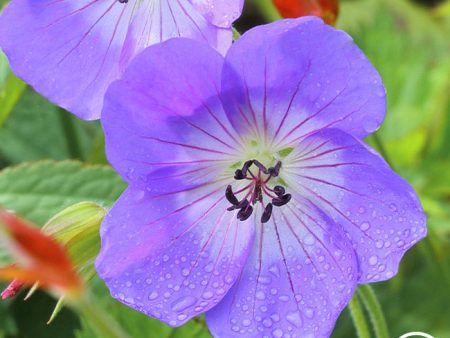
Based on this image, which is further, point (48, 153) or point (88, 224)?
point (48, 153)

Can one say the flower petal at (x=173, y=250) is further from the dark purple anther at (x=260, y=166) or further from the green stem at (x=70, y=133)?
the green stem at (x=70, y=133)

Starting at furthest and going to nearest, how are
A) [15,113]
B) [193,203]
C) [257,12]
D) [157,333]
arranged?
[257,12] < [15,113] < [157,333] < [193,203]

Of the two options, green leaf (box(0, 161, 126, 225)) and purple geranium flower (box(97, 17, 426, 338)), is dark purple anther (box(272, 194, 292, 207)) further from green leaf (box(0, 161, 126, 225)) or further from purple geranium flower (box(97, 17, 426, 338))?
green leaf (box(0, 161, 126, 225))

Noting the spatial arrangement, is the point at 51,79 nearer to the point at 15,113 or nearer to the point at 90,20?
the point at 90,20

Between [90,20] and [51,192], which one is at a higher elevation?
[90,20]

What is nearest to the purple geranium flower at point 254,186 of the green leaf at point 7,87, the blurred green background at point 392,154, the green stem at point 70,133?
the blurred green background at point 392,154

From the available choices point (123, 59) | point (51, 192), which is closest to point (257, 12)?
point (51, 192)

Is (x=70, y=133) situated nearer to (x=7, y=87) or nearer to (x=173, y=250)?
(x=7, y=87)

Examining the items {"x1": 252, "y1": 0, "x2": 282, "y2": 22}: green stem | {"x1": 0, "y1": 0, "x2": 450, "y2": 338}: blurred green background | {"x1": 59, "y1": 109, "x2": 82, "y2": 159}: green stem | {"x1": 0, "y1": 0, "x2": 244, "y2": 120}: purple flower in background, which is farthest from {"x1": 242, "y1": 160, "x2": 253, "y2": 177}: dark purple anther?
{"x1": 252, "y1": 0, "x2": 282, "y2": 22}: green stem

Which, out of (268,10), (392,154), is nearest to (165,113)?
(392,154)
